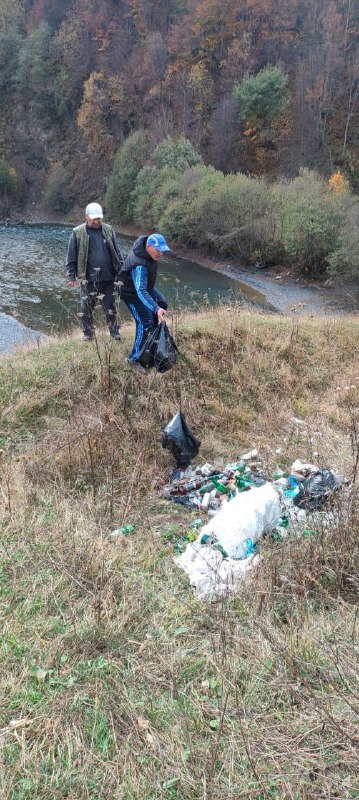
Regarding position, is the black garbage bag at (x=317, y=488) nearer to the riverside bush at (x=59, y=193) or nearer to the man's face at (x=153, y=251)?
the man's face at (x=153, y=251)

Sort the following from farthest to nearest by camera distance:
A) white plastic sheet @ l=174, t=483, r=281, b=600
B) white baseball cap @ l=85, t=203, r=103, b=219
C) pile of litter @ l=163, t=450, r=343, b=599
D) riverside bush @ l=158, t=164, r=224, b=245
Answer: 1. riverside bush @ l=158, t=164, r=224, b=245
2. white baseball cap @ l=85, t=203, r=103, b=219
3. pile of litter @ l=163, t=450, r=343, b=599
4. white plastic sheet @ l=174, t=483, r=281, b=600

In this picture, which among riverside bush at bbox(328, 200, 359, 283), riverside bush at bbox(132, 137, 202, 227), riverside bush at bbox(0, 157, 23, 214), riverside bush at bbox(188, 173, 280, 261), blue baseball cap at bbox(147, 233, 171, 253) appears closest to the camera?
blue baseball cap at bbox(147, 233, 171, 253)

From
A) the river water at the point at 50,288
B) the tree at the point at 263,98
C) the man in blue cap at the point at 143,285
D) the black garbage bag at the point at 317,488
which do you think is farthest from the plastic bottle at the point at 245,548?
the tree at the point at 263,98

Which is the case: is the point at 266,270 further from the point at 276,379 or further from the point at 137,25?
the point at 137,25

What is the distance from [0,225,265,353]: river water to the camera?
14.3m

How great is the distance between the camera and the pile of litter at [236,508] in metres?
3.09

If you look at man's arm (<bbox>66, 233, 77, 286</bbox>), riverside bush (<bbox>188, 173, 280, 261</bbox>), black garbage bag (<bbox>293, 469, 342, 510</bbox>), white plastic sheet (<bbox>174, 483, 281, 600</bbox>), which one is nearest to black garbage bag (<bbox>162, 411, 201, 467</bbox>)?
white plastic sheet (<bbox>174, 483, 281, 600</bbox>)

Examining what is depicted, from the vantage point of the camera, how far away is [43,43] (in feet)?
167

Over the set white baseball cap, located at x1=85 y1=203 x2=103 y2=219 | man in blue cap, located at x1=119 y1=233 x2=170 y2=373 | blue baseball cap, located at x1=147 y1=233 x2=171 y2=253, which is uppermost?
white baseball cap, located at x1=85 y1=203 x2=103 y2=219

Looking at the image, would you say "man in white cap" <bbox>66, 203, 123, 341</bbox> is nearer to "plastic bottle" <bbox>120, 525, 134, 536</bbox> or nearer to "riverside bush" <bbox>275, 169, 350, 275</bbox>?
"plastic bottle" <bbox>120, 525, 134, 536</bbox>

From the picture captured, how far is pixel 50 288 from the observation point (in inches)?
744

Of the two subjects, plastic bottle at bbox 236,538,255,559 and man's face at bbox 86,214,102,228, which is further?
man's face at bbox 86,214,102,228

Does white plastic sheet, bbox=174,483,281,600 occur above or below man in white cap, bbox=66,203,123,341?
below

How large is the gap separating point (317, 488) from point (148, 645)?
2.05m
